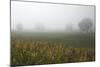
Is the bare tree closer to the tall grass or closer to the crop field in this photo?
the crop field

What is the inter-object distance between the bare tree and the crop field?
0.26 feet

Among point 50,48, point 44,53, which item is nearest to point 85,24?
point 50,48

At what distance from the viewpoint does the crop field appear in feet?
7.64

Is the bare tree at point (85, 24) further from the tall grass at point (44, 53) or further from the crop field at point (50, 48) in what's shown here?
the tall grass at point (44, 53)

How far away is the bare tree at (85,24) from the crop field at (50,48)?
78 millimetres

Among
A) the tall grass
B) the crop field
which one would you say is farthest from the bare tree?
the tall grass

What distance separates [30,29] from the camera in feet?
7.79

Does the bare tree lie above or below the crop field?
above

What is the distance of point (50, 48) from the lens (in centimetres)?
245

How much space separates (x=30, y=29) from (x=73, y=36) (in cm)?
59

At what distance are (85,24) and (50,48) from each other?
59 centimetres
